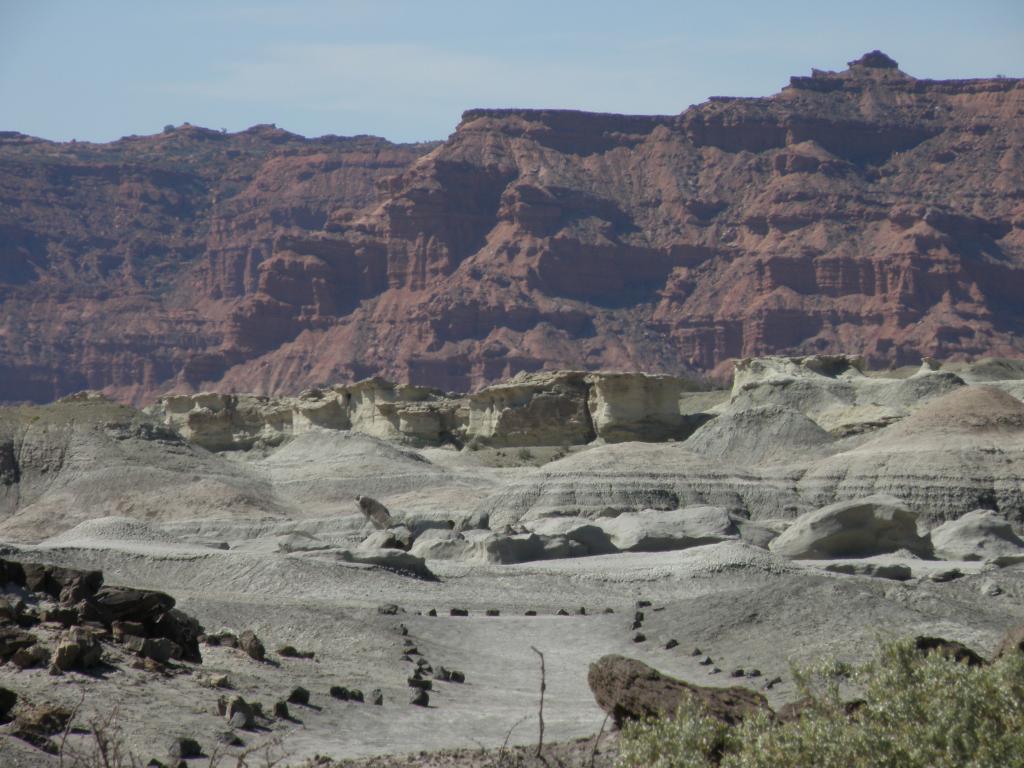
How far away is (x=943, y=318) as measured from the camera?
166500 millimetres

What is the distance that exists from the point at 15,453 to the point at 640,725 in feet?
161

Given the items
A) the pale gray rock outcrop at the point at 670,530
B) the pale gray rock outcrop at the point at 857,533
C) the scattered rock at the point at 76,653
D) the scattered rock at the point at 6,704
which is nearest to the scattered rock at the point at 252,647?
the scattered rock at the point at 76,653

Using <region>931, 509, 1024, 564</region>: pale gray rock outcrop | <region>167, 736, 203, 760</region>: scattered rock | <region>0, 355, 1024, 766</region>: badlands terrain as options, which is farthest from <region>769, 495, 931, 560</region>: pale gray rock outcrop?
<region>167, 736, 203, 760</region>: scattered rock

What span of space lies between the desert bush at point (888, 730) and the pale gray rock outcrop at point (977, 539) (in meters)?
24.3

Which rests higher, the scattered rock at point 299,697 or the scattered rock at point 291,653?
the scattered rock at point 299,697

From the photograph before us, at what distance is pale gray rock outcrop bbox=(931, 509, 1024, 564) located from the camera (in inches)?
1446

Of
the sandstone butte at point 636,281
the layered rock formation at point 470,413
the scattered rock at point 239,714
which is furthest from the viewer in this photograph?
the sandstone butte at point 636,281

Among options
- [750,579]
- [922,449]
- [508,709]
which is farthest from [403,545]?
[508,709]

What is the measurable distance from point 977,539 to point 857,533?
111 inches

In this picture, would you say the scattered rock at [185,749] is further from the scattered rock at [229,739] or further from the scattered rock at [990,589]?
the scattered rock at [990,589]

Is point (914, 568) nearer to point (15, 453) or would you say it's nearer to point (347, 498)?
point (347, 498)

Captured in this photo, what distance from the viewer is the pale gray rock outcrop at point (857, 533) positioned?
3647cm

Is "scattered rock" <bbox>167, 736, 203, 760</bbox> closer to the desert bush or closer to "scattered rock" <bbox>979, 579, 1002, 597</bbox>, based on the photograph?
the desert bush

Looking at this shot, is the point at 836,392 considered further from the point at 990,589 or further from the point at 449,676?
the point at 449,676
